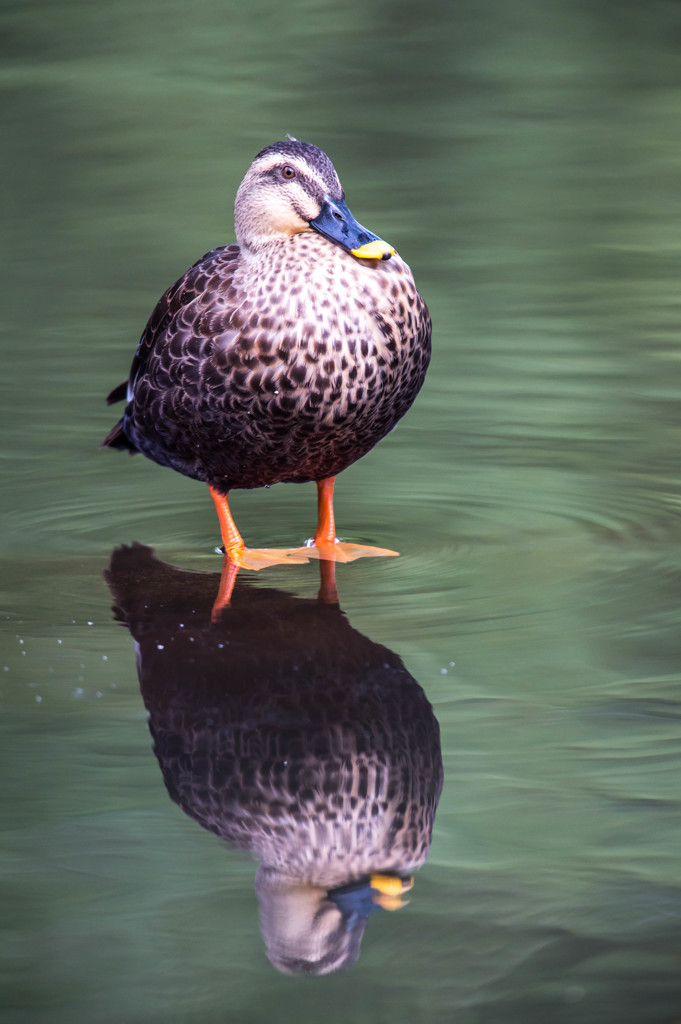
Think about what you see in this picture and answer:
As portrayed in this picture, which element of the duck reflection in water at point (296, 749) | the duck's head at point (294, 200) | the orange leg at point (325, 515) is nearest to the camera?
the duck reflection in water at point (296, 749)

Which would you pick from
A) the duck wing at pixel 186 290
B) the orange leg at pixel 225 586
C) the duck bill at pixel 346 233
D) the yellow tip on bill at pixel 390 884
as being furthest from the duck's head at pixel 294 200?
the yellow tip on bill at pixel 390 884

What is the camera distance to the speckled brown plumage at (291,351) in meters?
4.06

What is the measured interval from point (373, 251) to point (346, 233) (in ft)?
0.43

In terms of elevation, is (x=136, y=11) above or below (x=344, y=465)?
above

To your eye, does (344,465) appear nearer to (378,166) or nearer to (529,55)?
(378,166)

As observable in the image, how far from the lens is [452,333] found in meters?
6.72

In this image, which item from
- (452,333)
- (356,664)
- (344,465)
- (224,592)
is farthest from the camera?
(452,333)

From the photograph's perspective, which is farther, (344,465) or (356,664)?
(344,465)

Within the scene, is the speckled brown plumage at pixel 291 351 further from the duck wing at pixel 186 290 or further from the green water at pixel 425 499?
the green water at pixel 425 499

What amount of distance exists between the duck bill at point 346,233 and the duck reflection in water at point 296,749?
0.96 m

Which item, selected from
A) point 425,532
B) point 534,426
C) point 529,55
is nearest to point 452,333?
point 534,426

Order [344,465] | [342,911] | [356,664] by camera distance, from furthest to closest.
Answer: [344,465] → [356,664] → [342,911]

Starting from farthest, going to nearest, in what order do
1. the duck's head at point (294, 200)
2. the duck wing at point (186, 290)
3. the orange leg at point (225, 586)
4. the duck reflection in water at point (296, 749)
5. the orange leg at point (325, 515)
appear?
the orange leg at point (325, 515), the duck wing at point (186, 290), the duck's head at point (294, 200), the orange leg at point (225, 586), the duck reflection in water at point (296, 749)

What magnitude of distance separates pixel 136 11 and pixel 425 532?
8.62 metres
